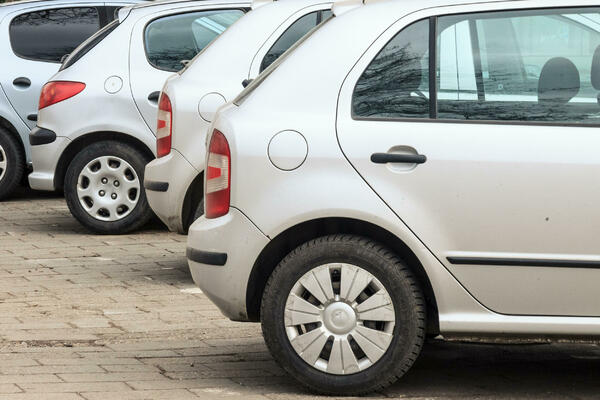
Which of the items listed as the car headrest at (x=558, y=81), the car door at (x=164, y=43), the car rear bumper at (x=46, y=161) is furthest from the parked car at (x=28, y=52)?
the car headrest at (x=558, y=81)

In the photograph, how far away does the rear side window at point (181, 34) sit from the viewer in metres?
10.4

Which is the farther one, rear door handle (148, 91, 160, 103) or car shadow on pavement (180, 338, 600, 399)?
rear door handle (148, 91, 160, 103)

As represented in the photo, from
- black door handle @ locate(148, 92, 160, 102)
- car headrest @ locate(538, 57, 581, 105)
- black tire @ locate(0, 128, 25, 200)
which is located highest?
car headrest @ locate(538, 57, 581, 105)

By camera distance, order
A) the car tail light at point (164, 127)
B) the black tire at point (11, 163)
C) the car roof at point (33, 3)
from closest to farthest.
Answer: the car tail light at point (164, 127), the black tire at point (11, 163), the car roof at point (33, 3)

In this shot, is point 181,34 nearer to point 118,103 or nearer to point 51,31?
point 118,103

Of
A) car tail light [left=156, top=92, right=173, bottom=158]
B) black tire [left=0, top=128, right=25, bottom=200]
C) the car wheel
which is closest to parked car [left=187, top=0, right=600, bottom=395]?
car tail light [left=156, top=92, right=173, bottom=158]

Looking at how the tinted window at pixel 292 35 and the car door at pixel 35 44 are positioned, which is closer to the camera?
the tinted window at pixel 292 35

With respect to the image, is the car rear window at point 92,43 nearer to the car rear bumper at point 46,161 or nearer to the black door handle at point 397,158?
the car rear bumper at point 46,161

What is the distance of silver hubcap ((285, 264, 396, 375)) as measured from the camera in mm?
5531

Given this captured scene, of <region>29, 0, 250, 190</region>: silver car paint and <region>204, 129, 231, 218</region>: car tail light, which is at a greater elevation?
<region>204, 129, 231, 218</region>: car tail light

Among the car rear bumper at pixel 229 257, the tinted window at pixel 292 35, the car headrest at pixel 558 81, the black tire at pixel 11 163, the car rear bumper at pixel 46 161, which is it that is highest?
the car headrest at pixel 558 81

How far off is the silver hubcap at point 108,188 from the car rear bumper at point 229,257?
4857 millimetres

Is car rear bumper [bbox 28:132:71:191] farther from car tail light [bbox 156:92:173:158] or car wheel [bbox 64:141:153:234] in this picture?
car tail light [bbox 156:92:173:158]

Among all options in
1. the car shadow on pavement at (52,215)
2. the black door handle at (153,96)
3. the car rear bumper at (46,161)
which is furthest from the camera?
the car shadow on pavement at (52,215)
